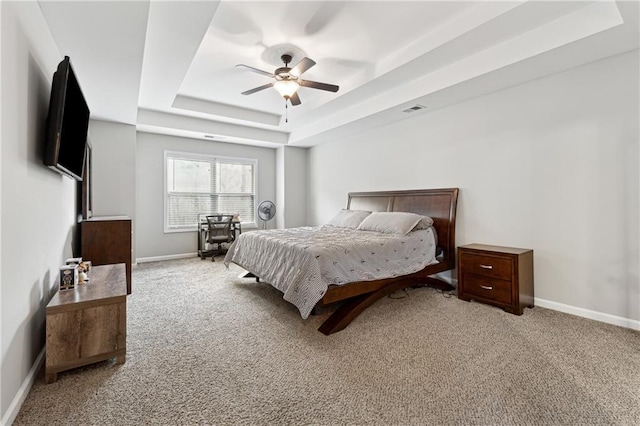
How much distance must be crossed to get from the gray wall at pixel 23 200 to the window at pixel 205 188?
347 cm

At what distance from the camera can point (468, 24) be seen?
8.42 feet

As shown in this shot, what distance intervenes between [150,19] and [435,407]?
3.38m

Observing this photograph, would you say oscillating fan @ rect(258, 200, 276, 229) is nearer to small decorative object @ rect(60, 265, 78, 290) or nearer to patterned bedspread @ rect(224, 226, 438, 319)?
patterned bedspread @ rect(224, 226, 438, 319)

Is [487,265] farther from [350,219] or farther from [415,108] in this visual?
[415,108]

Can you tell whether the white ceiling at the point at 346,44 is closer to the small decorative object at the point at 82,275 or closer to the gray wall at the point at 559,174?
the gray wall at the point at 559,174

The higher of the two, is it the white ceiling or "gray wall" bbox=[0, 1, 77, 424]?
the white ceiling

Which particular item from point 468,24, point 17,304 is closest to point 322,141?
point 468,24

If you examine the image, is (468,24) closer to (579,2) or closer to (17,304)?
(579,2)

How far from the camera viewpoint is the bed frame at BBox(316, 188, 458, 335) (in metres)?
2.61

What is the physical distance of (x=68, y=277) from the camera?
2.16 metres

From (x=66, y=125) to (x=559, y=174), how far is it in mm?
4335

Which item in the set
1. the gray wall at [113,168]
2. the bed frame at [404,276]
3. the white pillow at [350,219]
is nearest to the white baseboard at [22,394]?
the bed frame at [404,276]

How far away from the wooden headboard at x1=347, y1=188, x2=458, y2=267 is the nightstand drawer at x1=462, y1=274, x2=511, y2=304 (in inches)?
21.7

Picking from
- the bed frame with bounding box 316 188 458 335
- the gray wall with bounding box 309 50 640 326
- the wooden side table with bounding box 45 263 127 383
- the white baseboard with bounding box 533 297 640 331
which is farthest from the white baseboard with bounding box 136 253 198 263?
the white baseboard with bounding box 533 297 640 331
